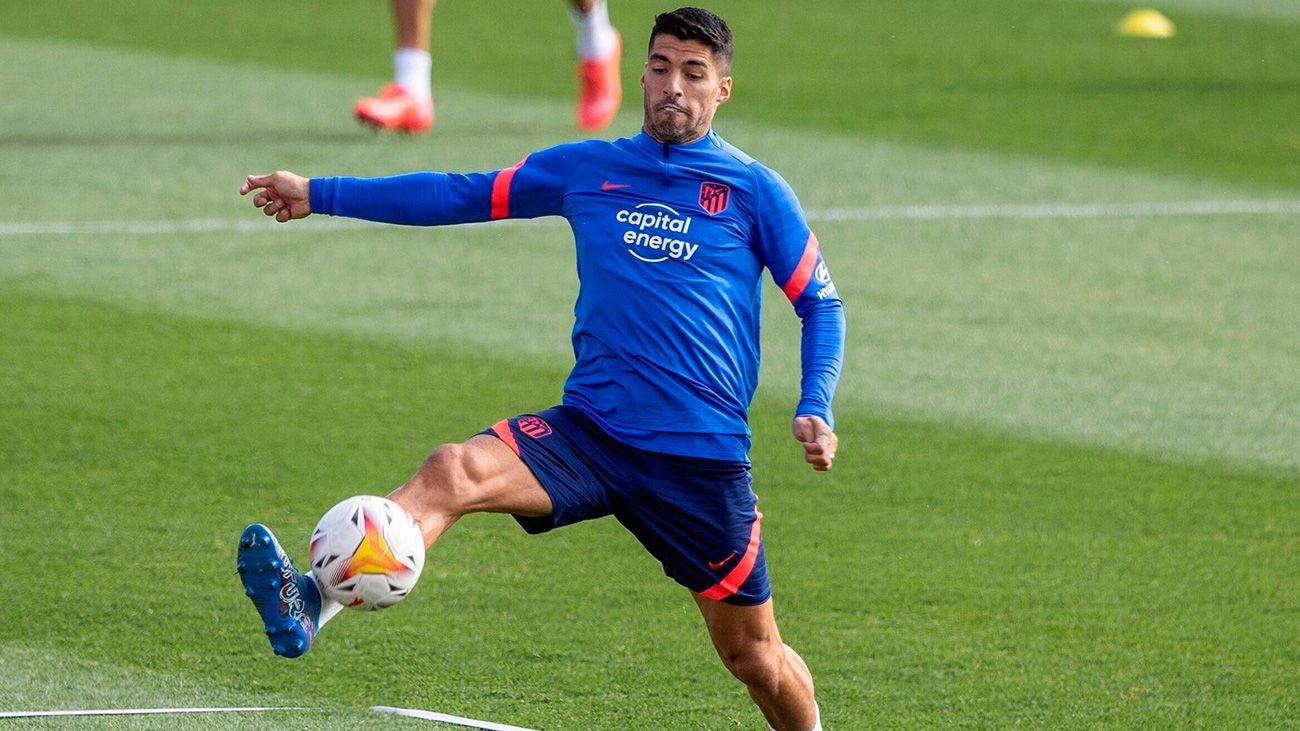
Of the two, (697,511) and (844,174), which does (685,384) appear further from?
(844,174)

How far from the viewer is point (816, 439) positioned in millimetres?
4520

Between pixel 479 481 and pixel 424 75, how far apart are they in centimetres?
733

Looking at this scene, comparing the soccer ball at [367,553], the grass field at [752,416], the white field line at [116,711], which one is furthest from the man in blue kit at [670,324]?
the white field line at [116,711]

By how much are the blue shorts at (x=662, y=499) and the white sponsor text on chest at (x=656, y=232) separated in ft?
1.41

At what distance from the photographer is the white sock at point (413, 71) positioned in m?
11.4

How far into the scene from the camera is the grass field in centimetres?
577

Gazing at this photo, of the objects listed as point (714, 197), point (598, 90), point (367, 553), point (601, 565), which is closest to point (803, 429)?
point (714, 197)

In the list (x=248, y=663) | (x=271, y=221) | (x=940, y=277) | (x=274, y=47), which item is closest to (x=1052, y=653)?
(x=248, y=663)

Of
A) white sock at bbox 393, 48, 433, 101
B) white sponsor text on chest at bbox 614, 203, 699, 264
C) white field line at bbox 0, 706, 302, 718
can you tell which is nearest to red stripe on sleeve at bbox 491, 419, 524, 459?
white sponsor text on chest at bbox 614, 203, 699, 264

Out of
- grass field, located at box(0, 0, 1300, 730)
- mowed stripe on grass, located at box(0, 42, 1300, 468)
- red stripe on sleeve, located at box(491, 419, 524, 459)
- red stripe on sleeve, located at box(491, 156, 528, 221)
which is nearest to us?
red stripe on sleeve, located at box(491, 419, 524, 459)

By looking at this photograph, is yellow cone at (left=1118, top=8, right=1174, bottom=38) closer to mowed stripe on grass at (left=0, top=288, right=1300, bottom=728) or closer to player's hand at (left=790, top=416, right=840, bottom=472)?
mowed stripe on grass at (left=0, top=288, right=1300, bottom=728)

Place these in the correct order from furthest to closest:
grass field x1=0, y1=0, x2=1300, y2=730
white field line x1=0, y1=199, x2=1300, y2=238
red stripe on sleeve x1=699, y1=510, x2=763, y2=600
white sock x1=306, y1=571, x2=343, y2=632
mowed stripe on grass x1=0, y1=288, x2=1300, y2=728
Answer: white field line x1=0, y1=199, x2=1300, y2=238 < grass field x1=0, y1=0, x2=1300, y2=730 < mowed stripe on grass x1=0, y1=288, x2=1300, y2=728 < red stripe on sleeve x1=699, y1=510, x2=763, y2=600 < white sock x1=306, y1=571, x2=343, y2=632

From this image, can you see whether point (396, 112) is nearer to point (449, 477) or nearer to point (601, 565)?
point (601, 565)

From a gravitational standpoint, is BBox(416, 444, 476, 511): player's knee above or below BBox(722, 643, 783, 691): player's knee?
above
